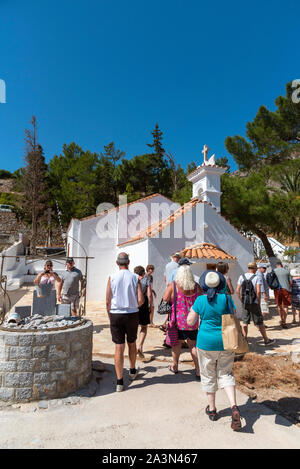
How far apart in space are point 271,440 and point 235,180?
13.4 m

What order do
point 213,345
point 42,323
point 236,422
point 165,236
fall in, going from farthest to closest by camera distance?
point 165,236
point 42,323
point 213,345
point 236,422

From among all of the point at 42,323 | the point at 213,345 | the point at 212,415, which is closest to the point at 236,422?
the point at 212,415

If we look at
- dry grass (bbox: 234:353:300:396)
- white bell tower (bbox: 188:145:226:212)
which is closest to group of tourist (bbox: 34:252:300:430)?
dry grass (bbox: 234:353:300:396)

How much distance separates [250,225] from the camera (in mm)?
13781

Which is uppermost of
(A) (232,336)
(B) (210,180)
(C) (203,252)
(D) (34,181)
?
(D) (34,181)

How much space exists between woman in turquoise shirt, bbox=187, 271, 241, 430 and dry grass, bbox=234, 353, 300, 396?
151cm

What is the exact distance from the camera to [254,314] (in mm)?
6172

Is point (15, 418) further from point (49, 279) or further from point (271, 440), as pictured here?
point (49, 279)

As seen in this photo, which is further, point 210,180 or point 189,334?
point 210,180

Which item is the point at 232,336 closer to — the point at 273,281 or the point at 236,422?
the point at 236,422

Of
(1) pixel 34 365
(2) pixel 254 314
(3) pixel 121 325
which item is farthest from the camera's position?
(2) pixel 254 314

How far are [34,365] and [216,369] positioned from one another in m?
2.27

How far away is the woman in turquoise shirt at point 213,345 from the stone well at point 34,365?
1.82 metres

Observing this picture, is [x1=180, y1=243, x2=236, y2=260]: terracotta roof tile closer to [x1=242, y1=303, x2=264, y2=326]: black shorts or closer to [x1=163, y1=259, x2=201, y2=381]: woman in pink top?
[x1=242, y1=303, x2=264, y2=326]: black shorts
